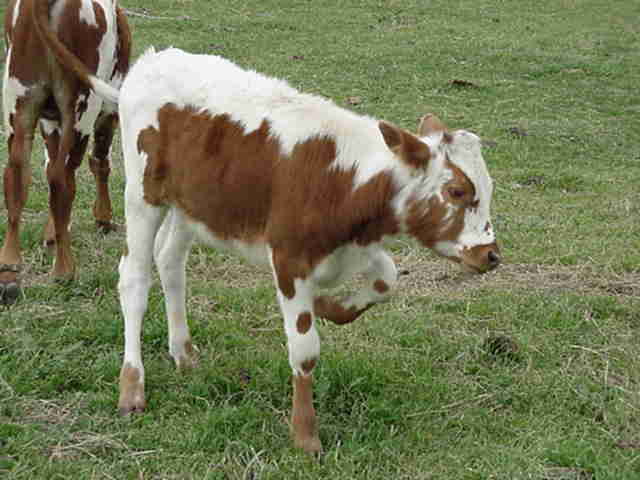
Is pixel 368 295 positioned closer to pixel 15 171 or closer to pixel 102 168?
pixel 15 171

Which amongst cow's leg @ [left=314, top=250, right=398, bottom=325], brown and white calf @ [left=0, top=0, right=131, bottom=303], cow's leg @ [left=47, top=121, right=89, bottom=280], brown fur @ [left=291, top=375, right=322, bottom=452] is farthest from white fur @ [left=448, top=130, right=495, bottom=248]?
cow's leg @ [left=47, top=121, right=89, bottom=280]

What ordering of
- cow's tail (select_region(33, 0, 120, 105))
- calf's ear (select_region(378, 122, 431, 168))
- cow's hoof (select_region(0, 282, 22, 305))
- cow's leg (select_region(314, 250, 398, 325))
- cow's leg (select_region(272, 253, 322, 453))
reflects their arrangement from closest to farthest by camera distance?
1. calf's ear (select_region(378, 122, 431, 168))
2. cow's leg (select_region(272, 253, 322, 453))
3. cow's leg (select_region(314, 250, 398, 325))
4. cow's tail (select_region(33, 0, 120, 105))
5. cow's hoof (select_region(0, 282, 22, 305))

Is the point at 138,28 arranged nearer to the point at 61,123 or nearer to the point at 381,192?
the point at 61,123

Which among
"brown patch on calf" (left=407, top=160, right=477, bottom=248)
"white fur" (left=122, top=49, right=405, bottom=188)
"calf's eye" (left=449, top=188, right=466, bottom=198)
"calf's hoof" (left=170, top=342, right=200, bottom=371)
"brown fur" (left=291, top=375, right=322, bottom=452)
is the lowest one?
"calf's hoof" (left=170, top=342, right=200, bottom=371)

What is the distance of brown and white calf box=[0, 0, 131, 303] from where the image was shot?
5586mm

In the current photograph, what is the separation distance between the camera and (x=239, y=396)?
15.0 ft

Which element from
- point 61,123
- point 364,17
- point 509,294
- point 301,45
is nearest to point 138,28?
point 301,45

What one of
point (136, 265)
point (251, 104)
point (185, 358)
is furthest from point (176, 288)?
point (251, 104)

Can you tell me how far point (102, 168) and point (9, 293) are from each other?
1.74m

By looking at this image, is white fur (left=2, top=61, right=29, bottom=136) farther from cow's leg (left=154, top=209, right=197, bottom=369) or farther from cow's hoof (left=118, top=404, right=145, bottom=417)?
cow's hoof (left=118, top=404, right=145, bottom=417)

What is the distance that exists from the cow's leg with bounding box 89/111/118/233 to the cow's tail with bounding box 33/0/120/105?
→ 167cm

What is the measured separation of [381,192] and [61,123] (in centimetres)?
287

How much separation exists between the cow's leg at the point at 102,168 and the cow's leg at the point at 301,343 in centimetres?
331

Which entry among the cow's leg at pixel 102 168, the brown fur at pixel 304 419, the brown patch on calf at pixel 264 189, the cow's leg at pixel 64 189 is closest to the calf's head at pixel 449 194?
the brown patch on calf at pixel 264 189
